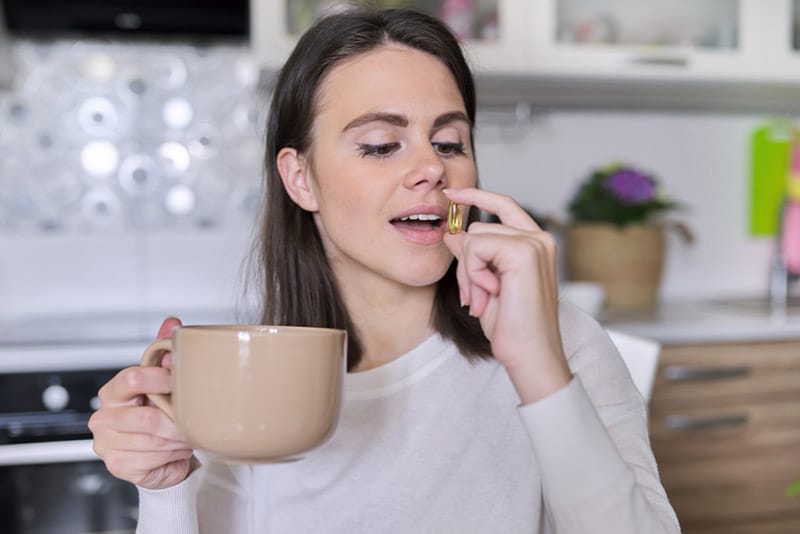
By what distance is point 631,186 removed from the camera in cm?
222

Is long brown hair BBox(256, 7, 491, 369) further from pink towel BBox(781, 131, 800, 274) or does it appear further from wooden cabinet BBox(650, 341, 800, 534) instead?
pink towel BBox(781, 131, 800, 274)

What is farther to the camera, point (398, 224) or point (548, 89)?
point (548, 89)

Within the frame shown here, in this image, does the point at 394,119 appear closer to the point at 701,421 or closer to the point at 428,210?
the point at 428,210

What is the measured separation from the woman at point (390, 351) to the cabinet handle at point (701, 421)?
3.32 ft

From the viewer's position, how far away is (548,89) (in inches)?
93.4

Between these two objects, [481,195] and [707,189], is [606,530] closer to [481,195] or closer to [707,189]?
[481,195]

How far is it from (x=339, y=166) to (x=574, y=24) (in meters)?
1.46

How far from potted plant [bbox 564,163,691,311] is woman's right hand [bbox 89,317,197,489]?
1690 mm

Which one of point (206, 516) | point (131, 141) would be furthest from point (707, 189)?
point (206, 516)

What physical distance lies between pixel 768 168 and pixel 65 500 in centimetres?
228

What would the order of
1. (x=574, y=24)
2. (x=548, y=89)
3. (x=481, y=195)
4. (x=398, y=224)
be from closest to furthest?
(x=481, y=195), (x=398, y=224), (x=574, y=24), (x=548, y=89)

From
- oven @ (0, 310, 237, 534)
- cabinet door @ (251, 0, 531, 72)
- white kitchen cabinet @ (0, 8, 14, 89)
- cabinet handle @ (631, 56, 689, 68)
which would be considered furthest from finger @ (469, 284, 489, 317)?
white kitchen cabinet @ (0, 8, 14, 89)

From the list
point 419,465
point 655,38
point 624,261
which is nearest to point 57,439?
point 419,465

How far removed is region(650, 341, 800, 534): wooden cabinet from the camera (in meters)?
1.89
